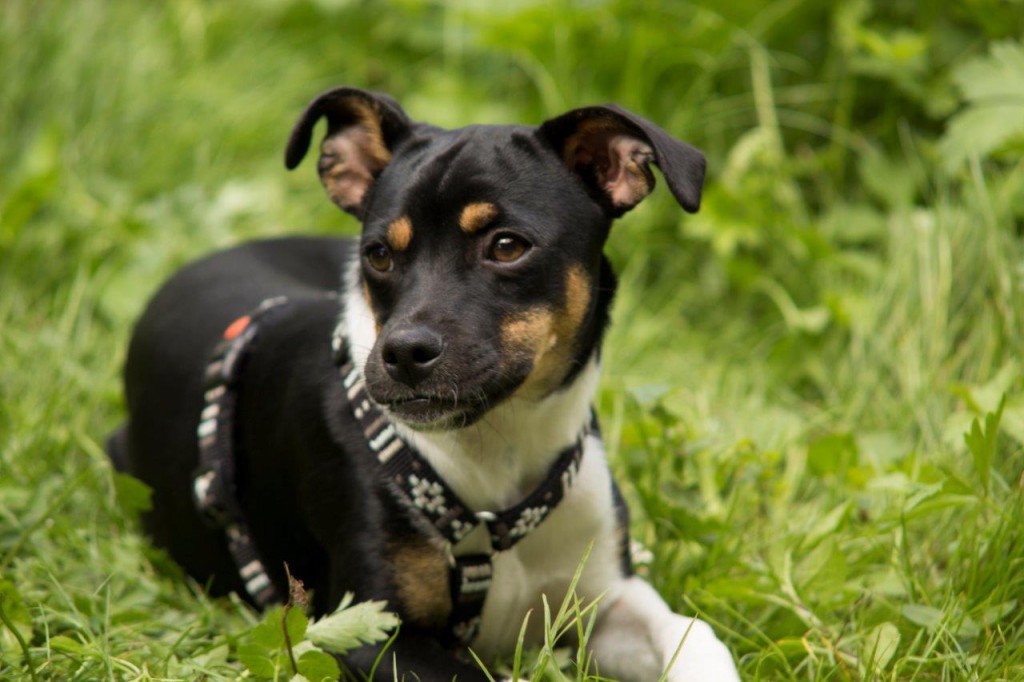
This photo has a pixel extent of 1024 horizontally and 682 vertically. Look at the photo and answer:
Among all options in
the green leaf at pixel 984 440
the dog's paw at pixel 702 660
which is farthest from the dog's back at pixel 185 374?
the green leaf at pixel 984 440

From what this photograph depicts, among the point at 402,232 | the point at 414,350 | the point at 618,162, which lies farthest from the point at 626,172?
the point at 414,350

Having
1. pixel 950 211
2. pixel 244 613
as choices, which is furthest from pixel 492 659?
pixel 950 211

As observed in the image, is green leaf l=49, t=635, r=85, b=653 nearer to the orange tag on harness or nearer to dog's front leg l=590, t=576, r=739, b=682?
the orange tag on harness

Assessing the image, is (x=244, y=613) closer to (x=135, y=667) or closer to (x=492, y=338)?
(x=135, y=667)

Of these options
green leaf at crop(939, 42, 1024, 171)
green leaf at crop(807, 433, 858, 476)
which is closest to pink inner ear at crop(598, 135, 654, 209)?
green leaf at crop(807, 433, 858, 476)

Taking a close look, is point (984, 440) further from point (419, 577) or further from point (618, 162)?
point (419, 577)

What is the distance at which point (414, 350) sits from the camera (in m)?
2.68

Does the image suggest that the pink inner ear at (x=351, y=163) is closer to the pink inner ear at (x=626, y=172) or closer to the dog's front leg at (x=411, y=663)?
the pink inner ear at (x=626, y=172)

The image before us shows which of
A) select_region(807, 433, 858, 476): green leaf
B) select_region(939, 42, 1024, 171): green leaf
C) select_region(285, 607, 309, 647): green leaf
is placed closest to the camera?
→ select_region(285, 607, 309, 647): green leaf

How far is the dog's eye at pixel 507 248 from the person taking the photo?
9.39 feet

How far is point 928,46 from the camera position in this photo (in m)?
5.36

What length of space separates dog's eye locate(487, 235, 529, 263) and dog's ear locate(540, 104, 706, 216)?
31 cm

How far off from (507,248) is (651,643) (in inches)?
43.1

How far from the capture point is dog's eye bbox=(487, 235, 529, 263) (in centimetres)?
286
